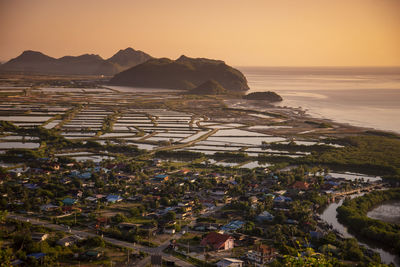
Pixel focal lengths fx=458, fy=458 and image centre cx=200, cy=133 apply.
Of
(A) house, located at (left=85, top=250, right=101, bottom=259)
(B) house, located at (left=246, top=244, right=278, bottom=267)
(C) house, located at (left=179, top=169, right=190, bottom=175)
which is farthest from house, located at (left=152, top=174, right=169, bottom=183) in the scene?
(B) house, located at (left=246, top=244, right=278, bottom=267)

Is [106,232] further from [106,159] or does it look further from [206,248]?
[106,159]

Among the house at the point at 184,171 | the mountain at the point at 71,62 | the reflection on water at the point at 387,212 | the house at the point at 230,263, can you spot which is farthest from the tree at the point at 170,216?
the mountain at the point at 71,62

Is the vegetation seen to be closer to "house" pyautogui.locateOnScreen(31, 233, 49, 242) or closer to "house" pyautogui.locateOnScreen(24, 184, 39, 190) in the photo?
"house" pyautogui.locateOnScreen(31, 233, 49, 242)

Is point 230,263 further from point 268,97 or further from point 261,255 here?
point 268,97

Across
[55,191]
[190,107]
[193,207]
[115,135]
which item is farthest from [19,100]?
[193,207]

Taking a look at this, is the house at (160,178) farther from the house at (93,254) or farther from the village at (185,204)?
the house at (93,254)

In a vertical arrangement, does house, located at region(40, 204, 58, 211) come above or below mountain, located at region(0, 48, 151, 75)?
below
